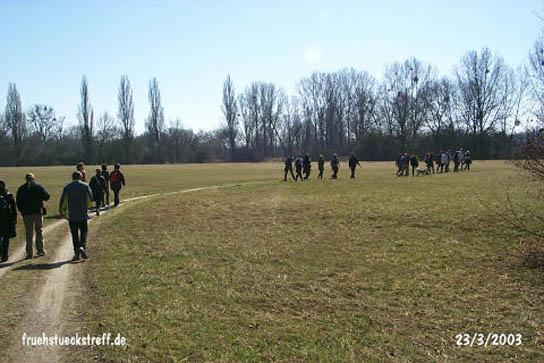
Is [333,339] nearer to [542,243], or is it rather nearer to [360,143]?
[542,243]

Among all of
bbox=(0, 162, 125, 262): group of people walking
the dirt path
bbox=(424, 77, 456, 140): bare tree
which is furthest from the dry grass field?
bbox=(424, 77, 456, 140): bare tree

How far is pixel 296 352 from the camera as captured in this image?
15.6ft

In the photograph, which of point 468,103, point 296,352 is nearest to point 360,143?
point 468,103

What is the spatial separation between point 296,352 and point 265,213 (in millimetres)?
10034

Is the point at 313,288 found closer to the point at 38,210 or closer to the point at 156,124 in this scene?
the point at 38,210

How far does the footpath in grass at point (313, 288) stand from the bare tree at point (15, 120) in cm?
7046

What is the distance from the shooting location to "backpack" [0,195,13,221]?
28.2 ft

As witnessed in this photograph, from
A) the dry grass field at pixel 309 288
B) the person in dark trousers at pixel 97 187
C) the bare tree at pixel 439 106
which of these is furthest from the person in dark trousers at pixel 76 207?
the bare tree at pixel 439 106

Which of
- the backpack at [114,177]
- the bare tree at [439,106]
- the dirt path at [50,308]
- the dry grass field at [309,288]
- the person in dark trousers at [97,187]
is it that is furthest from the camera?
the bare tree at [439,106]

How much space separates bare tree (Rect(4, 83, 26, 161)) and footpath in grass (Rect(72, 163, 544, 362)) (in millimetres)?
70457

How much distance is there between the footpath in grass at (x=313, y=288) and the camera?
194 inches

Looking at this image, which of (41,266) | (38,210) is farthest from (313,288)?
(38,210)

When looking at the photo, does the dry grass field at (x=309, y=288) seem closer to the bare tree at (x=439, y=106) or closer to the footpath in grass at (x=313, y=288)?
the footpath in grass at (x=313, y=288)

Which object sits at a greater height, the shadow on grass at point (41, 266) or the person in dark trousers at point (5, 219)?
the person in dark trousers at point (5, 219)
